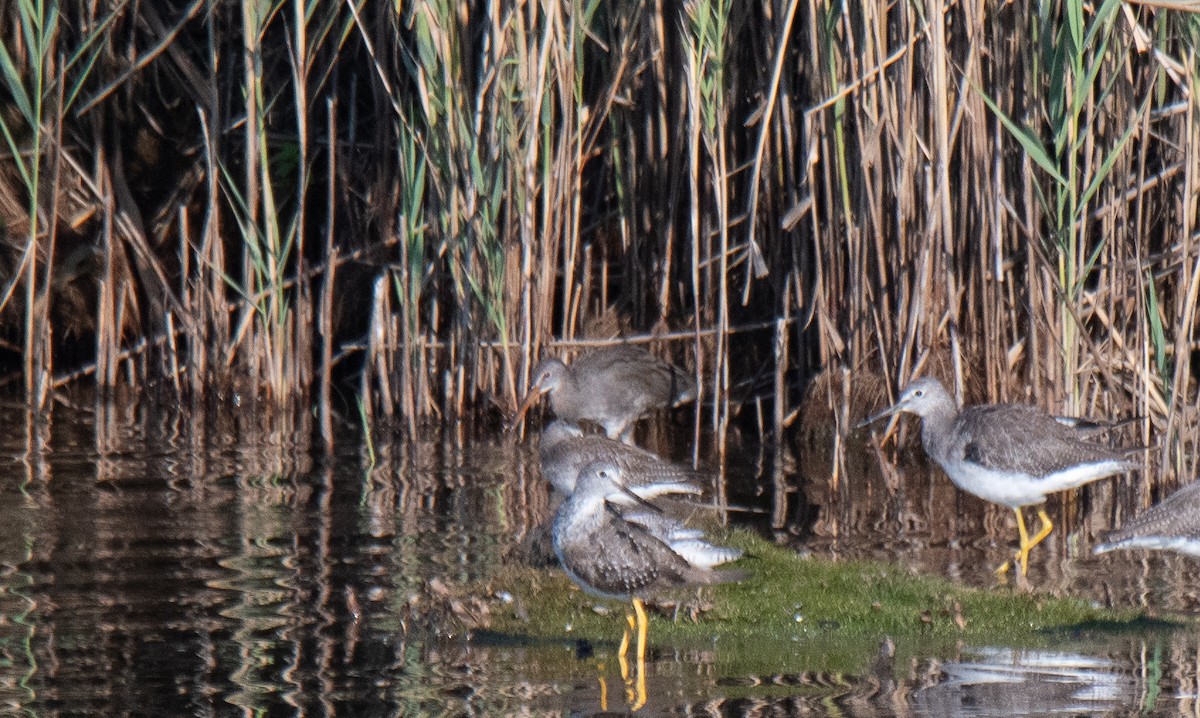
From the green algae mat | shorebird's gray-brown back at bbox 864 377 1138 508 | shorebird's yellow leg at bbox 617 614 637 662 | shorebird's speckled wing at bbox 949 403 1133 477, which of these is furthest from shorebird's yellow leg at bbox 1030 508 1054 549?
shorebird's yellow leg at bbox 617 614 637 662

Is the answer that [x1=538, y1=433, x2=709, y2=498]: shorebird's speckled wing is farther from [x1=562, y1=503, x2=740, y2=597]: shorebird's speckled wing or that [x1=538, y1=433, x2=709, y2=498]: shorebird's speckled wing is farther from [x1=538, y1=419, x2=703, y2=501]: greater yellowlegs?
[x1=562, y1=503, x2=740, y2=597]: shorebird's speckled wing

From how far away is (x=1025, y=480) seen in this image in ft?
31.0

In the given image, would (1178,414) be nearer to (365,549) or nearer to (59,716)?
(365,549)

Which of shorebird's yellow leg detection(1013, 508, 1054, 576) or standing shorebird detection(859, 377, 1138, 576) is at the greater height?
standing shorebird detection(859, 377, 1138, 576)

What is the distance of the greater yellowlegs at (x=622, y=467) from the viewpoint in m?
9.87

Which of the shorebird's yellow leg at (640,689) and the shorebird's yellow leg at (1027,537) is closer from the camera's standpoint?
the shorebird's yellow leg at (640,689)

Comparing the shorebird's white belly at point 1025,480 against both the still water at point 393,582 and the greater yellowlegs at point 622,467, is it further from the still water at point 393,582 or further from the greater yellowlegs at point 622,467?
the greater yellowlegs at point 622,467

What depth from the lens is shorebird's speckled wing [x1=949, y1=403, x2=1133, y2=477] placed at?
9406mm

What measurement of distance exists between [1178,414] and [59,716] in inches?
264

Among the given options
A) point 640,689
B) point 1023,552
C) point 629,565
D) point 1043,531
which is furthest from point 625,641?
point 1043,531

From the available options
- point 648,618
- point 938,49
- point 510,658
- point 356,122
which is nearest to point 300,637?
point 510,658

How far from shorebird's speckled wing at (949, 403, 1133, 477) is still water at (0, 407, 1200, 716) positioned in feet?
1.69

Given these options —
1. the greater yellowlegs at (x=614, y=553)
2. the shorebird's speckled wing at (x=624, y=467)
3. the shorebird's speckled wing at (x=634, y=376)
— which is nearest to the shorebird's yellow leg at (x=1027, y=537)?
the shorebird's speckled wing at (x=624, y=467)

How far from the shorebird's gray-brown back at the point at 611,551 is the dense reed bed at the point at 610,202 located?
3.12 m
